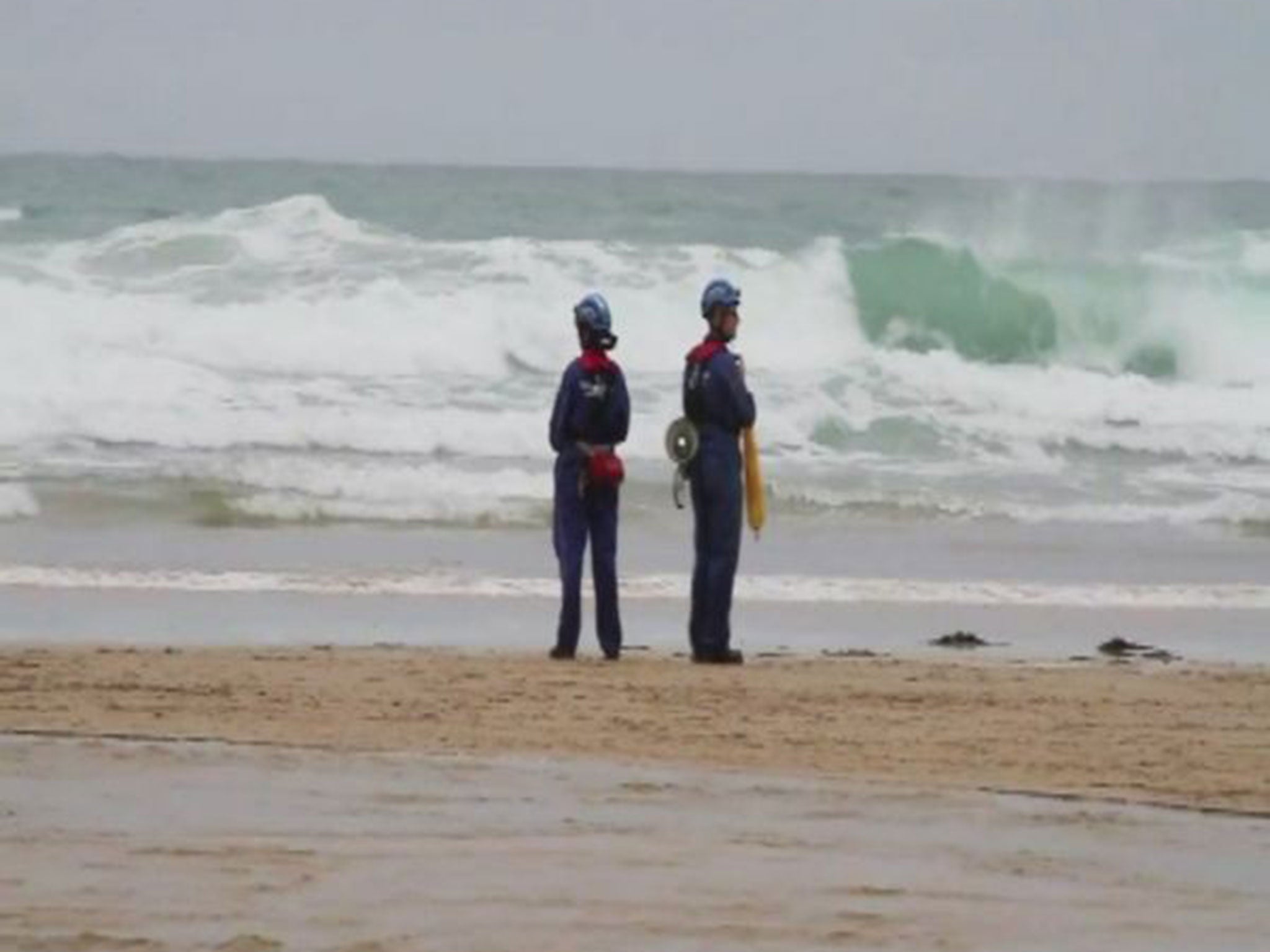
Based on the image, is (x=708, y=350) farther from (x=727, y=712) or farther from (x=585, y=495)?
(x=727, y=712)

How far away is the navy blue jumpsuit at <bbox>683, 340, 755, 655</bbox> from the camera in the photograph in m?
12.4

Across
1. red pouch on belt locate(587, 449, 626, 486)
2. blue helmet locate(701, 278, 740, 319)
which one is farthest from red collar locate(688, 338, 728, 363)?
red pouch on belt locate(587, 449, 626, 486)

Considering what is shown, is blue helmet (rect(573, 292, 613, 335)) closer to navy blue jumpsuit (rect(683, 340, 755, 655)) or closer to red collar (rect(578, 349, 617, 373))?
red collar (rect(578, 349, 617, 373))

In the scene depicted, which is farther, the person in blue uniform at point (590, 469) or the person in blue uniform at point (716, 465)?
the person in blue uniform at point (590, 469)

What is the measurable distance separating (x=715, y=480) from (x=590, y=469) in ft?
1.71

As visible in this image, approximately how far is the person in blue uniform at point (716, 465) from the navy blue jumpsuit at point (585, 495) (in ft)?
1.07

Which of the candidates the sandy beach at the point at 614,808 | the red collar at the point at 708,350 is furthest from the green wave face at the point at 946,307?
the sandy beach at the point at 614,808

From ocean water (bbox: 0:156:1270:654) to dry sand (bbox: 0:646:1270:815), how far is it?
3.54 m

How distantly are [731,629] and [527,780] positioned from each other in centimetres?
539

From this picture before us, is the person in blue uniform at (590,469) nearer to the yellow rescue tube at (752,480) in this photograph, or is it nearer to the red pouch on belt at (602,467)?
the red pouch on belt at (602,467)

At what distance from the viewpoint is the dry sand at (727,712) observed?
9.59 metres

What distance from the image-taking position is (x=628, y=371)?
1152 inches

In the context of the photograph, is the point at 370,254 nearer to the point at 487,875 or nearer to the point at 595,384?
the point at 595,384

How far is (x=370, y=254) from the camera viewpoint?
113 ft
